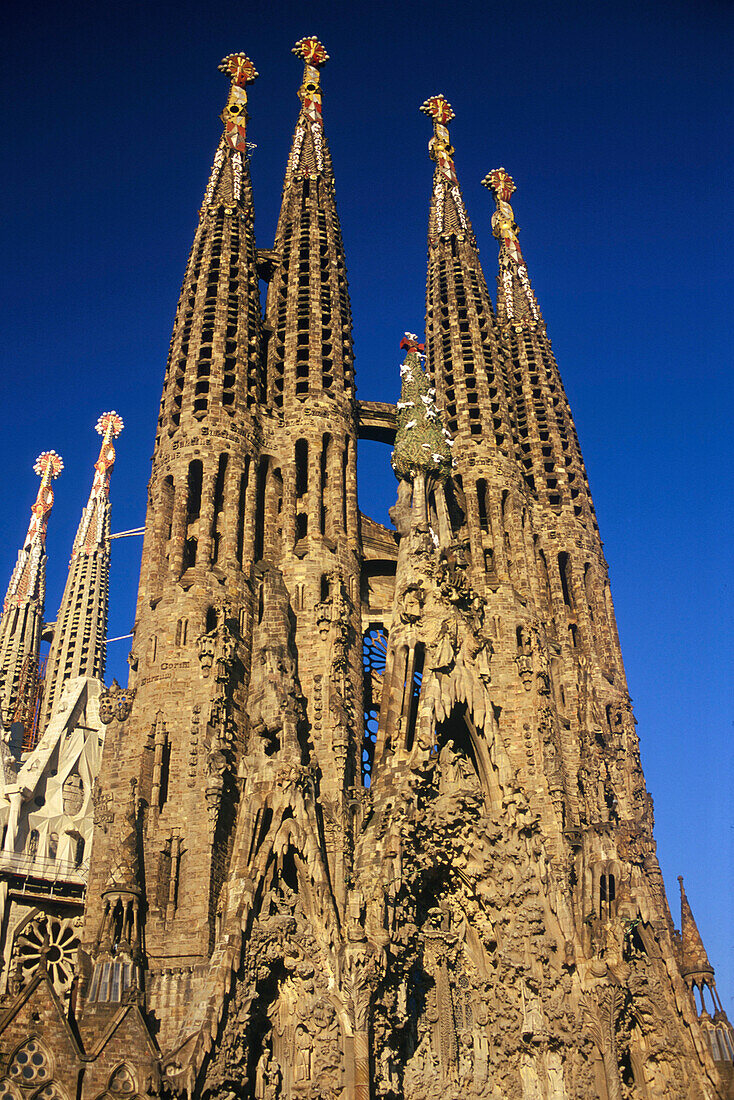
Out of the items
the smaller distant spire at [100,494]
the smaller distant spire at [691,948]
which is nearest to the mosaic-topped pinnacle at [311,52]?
the smaller distant spire at [100,494]

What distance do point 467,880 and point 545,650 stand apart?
27.6 feet

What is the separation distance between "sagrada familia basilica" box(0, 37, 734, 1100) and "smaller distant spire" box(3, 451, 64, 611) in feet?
70.4

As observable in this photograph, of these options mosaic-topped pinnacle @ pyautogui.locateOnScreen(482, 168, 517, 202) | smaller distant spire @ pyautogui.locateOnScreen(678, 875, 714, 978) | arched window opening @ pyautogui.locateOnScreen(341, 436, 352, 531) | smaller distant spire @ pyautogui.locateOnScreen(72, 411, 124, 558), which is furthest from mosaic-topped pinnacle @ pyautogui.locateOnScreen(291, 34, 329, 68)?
smaller distant spire @ pyautogui.locateOnScreen(678, 875, 714, 978)

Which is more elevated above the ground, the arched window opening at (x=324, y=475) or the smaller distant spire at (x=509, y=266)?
the smaller distant spire at (x=509, y=266)

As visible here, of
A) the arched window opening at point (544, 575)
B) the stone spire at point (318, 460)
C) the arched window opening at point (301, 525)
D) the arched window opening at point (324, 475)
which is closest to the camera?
the stone spire at point (318, 460)

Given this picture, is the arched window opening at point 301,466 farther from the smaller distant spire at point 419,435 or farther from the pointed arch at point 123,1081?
the pointed arch at point 123,1081

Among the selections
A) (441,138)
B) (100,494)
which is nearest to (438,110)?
(441,138)

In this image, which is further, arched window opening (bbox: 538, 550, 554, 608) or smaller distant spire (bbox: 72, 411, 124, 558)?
smaller distant spire (bbox: 72, 411, 124, 558)

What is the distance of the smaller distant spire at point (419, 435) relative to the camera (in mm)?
35562

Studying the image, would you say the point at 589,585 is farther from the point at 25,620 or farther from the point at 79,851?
the point at 25,620

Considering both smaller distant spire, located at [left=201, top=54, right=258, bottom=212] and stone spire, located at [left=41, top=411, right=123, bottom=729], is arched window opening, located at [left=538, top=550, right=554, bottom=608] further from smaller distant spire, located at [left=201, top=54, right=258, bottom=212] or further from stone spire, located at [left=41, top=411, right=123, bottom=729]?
stone spire, located at [left=41, top=411, right=123, bottom=729]

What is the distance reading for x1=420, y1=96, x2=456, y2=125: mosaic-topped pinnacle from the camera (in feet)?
165

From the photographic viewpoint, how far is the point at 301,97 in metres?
45.4

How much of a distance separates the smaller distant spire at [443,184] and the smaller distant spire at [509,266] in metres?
2.50
